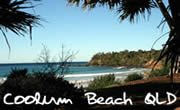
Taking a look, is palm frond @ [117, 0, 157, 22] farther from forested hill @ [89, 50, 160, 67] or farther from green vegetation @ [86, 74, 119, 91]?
forested hill @ [89, 50, 160, 67]

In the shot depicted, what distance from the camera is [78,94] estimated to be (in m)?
7.12

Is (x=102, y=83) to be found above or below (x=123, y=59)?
below

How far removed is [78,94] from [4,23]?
2967 millimetres

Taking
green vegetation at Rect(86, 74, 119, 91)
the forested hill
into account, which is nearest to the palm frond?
green vegetation at Rect(86, 74, 119, 91)

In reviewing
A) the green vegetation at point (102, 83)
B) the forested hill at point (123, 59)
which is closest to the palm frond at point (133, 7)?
the green vegetation at point (102, 83)

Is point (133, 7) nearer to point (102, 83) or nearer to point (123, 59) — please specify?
point (102, 83)

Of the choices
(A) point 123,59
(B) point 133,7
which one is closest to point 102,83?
(B) point 133,7

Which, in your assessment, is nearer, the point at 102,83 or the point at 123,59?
the point at 102,83

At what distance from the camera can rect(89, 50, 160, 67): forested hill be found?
7300cm

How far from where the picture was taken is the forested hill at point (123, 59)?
240ft

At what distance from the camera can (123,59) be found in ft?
261

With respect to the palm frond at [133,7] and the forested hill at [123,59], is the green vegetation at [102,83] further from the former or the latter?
the forested hill at [123,59]

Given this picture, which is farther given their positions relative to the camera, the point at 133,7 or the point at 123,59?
the point at 123,59

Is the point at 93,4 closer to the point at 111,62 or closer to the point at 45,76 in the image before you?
the point at 45,76
